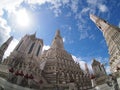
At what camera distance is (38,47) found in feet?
207

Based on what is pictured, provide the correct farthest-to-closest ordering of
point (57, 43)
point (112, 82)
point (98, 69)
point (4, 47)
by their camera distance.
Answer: point (57, 43) < point (4, 47) < point (98, 69) < point (112, 82)

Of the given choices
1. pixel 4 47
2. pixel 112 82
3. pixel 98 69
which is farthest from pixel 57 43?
pixel 112 82

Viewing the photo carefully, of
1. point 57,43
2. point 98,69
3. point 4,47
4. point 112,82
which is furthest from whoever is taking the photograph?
point 57,43

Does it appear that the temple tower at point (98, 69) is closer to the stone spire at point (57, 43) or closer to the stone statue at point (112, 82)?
the stone statue at point (112, 82)

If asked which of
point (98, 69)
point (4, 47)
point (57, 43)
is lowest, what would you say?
point (98, 69)

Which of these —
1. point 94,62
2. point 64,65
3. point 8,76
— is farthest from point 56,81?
point 8,76

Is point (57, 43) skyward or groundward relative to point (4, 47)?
skyward

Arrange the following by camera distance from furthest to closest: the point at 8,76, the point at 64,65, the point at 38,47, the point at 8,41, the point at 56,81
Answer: the point at 38,47, the point at 64,65, the point at 8,41, the point at 56,81, the point at 8,76

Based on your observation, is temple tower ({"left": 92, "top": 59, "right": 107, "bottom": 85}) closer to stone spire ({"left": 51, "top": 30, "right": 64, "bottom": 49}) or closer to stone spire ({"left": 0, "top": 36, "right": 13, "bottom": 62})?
stone spire ({"left": 0, "top": 36, "right": 13, "bottom": 62})

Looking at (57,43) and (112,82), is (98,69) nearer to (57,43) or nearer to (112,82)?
(112,82)

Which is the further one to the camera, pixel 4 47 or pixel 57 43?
pixel 57 43

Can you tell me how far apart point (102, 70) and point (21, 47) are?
3926 centimetres

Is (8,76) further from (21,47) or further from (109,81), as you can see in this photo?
(21,47)

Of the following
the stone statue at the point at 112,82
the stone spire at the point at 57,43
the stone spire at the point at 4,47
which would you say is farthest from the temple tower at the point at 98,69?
the stone spire at the point at 57,43
